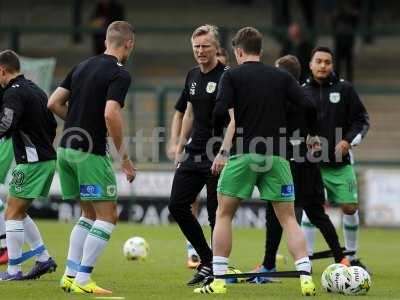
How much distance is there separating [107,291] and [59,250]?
4943 mm

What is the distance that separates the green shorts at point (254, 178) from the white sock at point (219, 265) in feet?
1.85

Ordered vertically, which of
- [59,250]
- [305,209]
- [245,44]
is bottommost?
[59,250]

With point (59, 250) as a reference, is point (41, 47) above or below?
above

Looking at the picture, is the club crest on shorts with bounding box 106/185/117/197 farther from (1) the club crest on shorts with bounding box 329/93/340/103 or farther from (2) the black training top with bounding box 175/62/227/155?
(1) the club crest on shorts with bounding box 329/93/340/103

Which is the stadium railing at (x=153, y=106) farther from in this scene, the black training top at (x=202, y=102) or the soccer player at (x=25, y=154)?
the soccer player at (x=25, y=154)

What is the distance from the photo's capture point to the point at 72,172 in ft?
33.1

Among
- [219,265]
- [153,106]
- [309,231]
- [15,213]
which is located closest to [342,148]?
[309,231]

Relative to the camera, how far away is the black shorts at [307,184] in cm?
1194

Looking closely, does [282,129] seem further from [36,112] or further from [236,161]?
[36,112]

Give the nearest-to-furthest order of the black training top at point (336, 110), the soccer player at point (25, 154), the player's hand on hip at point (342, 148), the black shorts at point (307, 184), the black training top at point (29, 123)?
the black training top at point (29, 123), the soccer player at point (25, 154), the black shorts at point (307, 184), the player's hand on hip at point (342, 148), the black training top at point (336, 110)

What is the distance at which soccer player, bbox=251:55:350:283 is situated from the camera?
11531 millimetres

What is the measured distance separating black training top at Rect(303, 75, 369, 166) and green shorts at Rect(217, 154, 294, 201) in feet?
9.09

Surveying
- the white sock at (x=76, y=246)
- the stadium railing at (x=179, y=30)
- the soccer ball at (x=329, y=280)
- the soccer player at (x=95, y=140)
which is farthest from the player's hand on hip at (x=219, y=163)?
the stadium railing at (x=179, y=30)

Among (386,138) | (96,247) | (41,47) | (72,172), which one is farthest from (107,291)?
(41,47)
